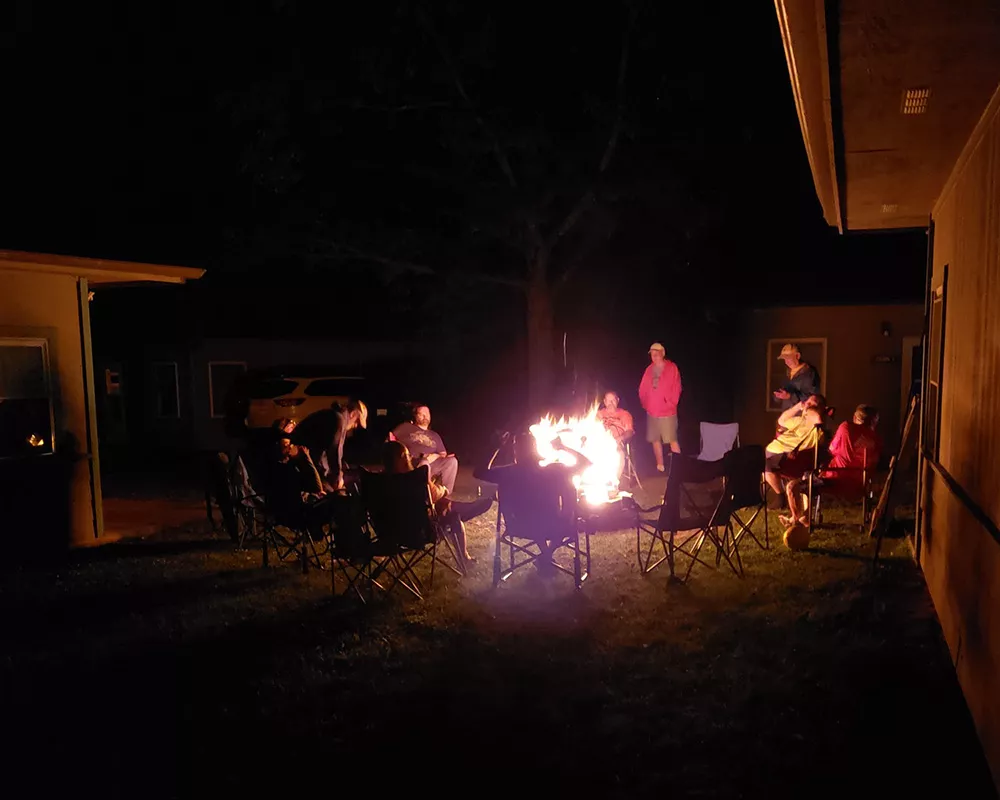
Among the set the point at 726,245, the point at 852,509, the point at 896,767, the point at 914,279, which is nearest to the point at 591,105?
the point at 726,245

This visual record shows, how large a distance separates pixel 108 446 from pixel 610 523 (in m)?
13.0

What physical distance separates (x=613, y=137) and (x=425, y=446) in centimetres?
726

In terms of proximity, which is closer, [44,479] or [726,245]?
[44,479]

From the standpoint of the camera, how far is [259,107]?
1249cm

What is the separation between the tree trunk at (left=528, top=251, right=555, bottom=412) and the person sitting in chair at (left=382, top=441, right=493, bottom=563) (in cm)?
659

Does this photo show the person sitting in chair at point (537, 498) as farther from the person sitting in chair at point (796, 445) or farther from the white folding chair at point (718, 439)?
the white folding chair at point (718, 439)

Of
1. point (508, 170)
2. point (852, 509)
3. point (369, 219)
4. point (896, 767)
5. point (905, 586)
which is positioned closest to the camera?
point (896, 767)

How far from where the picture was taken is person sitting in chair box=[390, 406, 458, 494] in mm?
7469

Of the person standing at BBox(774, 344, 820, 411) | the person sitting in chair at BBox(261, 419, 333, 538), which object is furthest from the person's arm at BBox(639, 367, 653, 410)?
the person sitting in chair at BBox(261, 419, 333, 538)

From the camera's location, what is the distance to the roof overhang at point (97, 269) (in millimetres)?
6891

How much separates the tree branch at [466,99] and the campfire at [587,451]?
20.6 ft

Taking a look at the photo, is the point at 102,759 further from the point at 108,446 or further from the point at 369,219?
the point at 108,446

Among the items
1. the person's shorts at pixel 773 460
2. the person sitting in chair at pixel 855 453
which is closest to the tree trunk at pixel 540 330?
the person's shorts at pixel 773 460

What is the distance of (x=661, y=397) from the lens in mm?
10445
